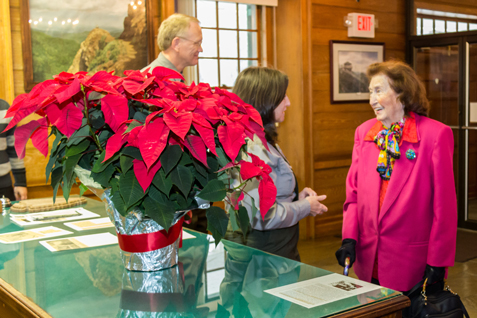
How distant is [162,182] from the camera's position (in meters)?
1.17

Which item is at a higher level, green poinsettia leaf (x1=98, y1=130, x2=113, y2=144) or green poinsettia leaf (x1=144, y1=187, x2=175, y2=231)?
green poinsettia leaf (x1=98, y1=130, x2=113, y2=144)

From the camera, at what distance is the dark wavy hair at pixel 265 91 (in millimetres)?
2260

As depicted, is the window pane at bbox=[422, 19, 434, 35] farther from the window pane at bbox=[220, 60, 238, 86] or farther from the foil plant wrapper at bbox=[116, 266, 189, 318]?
the foil plant wrapper at bbox=[116, 266, 189, 318]

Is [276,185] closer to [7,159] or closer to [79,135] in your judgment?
[79,135]

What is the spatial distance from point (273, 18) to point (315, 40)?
0.56m

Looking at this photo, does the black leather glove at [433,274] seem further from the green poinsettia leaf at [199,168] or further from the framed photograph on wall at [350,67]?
the framed photograph on wall at [350,67]

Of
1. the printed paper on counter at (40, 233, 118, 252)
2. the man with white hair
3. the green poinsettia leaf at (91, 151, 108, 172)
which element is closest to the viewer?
the green poinsettia leaf at (91, 151, 108, 172)

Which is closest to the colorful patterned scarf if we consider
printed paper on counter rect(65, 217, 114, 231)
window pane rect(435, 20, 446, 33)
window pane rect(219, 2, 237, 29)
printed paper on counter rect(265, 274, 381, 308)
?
printed paper on counter rect(265, 274, 381, 308)

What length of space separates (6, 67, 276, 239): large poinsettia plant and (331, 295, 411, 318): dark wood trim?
315 millimetres

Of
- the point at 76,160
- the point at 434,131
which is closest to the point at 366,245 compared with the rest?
the point at 434,131

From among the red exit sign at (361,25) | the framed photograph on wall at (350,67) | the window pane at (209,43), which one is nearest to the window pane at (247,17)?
the window pane at (209,43)

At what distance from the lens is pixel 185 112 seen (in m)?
1.10

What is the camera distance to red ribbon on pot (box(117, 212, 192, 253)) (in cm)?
136

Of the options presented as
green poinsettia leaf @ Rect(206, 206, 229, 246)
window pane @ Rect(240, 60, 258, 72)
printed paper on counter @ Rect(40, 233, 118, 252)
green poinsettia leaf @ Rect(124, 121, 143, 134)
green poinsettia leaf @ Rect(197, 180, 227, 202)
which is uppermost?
window pane @ Rect(240, 60, 258, 72)
